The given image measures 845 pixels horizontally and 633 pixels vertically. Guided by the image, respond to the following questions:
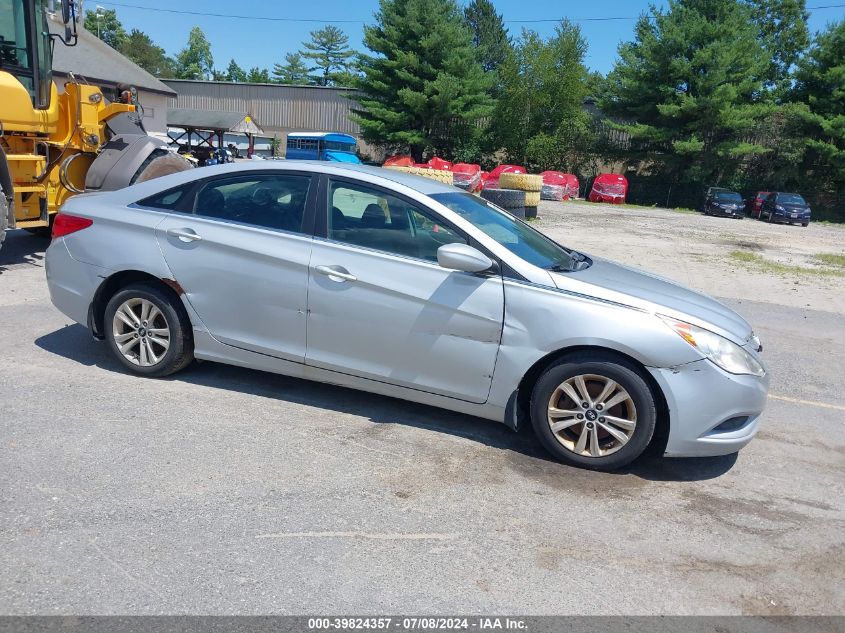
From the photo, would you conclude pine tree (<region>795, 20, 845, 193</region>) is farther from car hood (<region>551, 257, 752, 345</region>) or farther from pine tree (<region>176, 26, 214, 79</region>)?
pine tree (<region>176, 26, 214, 79</region>)

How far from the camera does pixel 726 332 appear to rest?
165 inches

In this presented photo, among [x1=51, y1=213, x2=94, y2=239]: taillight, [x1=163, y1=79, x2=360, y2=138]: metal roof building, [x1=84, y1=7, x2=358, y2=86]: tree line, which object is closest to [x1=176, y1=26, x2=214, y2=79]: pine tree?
[x1=84, y1=7, x2=358, y2=86]: tree line

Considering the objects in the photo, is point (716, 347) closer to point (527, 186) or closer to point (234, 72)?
point (527, 186)

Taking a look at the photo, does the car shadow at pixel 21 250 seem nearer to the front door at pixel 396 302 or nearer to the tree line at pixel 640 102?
the front door at pixel 396 302

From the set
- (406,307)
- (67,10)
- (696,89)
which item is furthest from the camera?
(696,89)

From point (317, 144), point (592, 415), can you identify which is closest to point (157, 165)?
point (592, 415)

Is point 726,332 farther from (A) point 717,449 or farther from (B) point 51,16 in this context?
(B) point 51,16

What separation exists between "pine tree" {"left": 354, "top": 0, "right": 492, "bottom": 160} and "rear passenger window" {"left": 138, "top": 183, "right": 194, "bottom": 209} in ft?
128

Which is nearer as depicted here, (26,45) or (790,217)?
(26,45)

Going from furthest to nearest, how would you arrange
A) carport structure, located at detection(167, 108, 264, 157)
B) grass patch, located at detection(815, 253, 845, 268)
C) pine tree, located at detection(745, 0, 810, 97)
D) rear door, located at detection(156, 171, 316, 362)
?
1. pine tree, located at detection(745, 0, 810, 97)
2. carport structure, located at detection(167, 108, 264, 157)
3. grass patch, located at detection(815, 253, 845, 268)
4. rear door, located at detection(156, 171, 316, 362)

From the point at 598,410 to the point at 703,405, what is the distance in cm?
57

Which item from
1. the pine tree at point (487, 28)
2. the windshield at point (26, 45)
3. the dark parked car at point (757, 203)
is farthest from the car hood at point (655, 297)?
the pine tree at point (487, 28)

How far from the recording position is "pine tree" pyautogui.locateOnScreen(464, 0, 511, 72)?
75.2 metres

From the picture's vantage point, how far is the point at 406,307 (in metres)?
4.39
